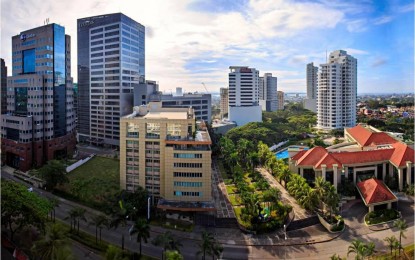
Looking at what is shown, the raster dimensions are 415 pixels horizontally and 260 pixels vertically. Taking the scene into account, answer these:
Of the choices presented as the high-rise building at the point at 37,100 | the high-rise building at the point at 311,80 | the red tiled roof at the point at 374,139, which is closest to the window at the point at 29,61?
the high-rise building at the point at 37,100

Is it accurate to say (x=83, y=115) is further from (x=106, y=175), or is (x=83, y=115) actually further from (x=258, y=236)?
(x=258, y=236)

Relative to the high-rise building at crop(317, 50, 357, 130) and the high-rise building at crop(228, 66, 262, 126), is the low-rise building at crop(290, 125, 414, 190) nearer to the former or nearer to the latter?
the high-rise building at crop(317, 50, 357, 130)

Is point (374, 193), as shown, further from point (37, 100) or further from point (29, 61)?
point (29, 61)

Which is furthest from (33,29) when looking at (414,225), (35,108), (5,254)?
(414,225)

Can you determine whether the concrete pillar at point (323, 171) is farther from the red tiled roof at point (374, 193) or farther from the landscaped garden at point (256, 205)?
the landscaped garden at point (256, 205)

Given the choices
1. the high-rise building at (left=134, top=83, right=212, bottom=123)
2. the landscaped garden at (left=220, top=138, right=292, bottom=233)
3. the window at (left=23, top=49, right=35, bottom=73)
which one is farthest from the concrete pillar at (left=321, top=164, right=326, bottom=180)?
the window at (left=23, top=49, right=35, bottom=73)

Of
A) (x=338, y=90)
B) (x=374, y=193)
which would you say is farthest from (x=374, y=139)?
(x=338, y=90)
